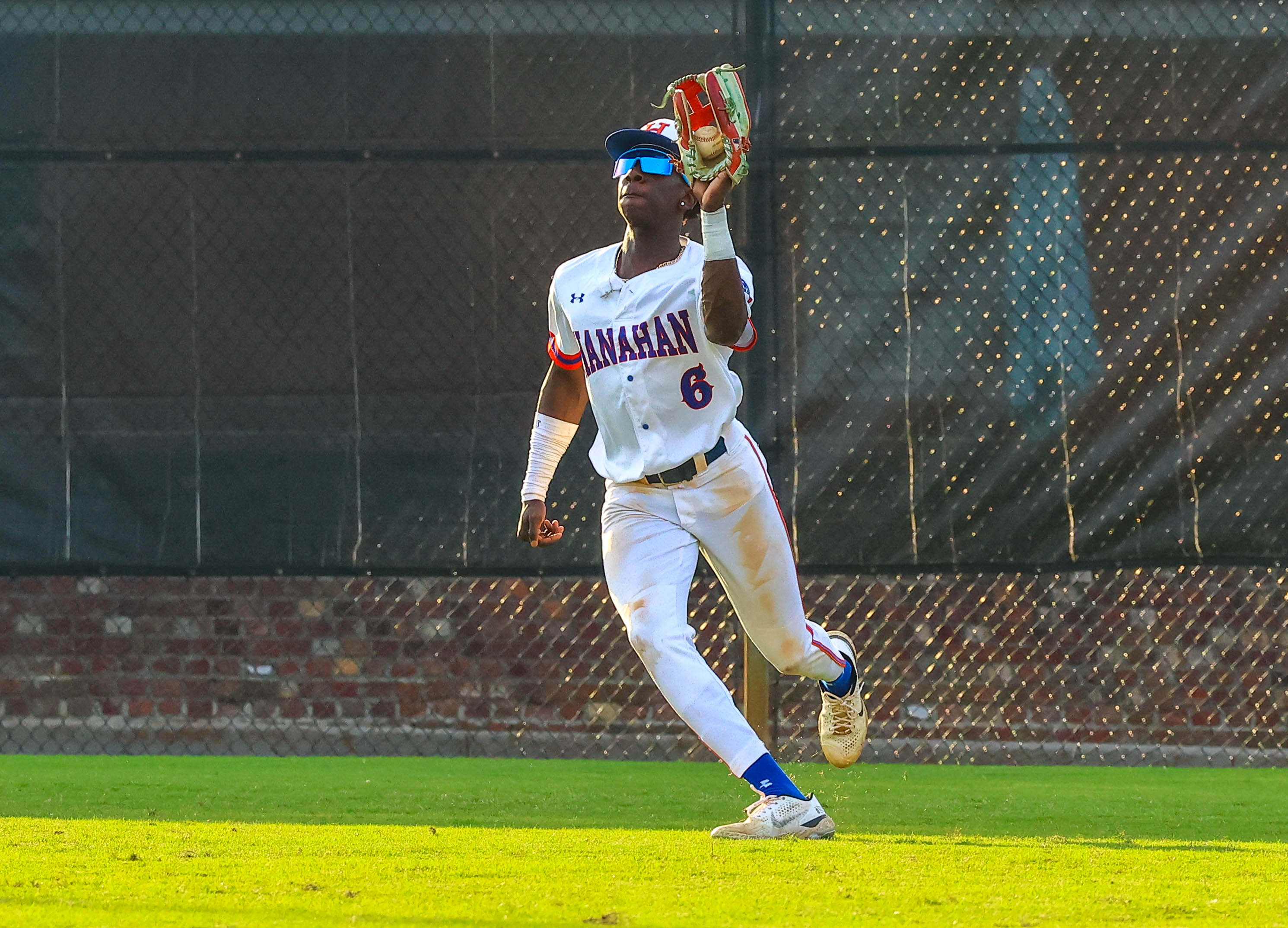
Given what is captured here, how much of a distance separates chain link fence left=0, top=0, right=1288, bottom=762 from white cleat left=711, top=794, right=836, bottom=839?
1.80m

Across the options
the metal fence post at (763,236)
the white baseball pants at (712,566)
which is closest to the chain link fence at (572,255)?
the metal fence post at (763,236)

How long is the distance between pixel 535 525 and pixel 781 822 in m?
1.01

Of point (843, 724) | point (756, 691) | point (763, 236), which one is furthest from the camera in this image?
point (763, 236)

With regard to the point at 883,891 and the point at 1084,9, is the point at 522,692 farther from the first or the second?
the point at 883,891

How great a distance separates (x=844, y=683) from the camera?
4508 millimetres

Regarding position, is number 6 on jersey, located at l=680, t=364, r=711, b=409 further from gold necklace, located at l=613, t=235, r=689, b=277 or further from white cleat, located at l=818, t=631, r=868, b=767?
white cleat, located at l=818, t=631, r=868, b=767

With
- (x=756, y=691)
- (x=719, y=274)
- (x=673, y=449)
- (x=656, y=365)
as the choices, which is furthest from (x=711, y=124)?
(x=756, y=691)

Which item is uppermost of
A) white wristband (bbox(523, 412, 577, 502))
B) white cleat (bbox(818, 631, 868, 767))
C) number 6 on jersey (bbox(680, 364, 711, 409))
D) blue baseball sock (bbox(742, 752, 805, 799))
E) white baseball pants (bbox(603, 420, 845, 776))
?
number 6 on jersey (bbox(680, 364, 711, 409))

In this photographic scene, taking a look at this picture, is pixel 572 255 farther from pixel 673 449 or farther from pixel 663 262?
pixel 673 449

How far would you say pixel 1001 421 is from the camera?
5527 mm

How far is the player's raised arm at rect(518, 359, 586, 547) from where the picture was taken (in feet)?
13.8

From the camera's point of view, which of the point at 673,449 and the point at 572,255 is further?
the point at 572,255

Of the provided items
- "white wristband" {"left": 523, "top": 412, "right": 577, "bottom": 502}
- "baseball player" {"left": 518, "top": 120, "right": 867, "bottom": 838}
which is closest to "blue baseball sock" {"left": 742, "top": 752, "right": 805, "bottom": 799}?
"baseball player" {"left": 518, "top": 120, "right": 867, "bottom": 838}

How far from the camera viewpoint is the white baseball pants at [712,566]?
3.80 m
